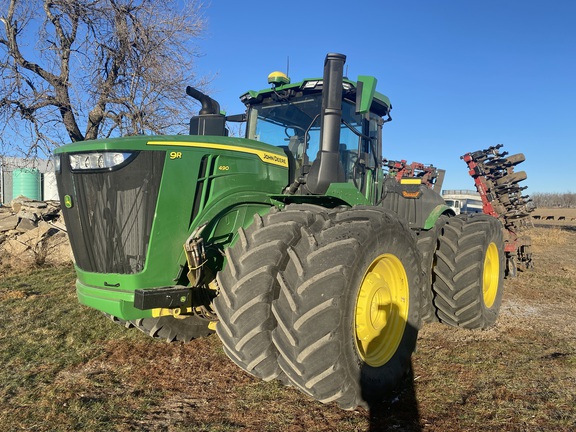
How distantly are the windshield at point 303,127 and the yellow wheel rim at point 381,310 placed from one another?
4.20 feet

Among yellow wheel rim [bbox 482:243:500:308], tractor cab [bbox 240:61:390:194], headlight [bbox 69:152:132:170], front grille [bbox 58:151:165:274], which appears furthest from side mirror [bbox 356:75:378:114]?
yellow wheel rim [bbox 482:243:500:308]

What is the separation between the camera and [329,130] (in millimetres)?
3852

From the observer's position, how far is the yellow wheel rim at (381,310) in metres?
3.46

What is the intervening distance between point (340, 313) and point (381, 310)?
2.97 feet

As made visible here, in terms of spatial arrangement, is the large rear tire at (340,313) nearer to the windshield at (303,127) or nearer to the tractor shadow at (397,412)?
the tractor shadow at (397,412)

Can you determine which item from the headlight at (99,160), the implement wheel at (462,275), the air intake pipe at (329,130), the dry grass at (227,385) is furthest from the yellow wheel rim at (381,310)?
the headlight at (99,160)

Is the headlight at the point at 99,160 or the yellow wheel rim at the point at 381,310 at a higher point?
the headlight at the point at 99,160

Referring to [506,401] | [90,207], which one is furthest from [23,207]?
[506,401]

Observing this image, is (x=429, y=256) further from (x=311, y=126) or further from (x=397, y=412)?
(x=397, y=412)

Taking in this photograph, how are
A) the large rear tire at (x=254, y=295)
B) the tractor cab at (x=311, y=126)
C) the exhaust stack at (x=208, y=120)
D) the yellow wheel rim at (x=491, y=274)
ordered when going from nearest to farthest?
1. the large rear tire at (x=254, y=295)
2. the tractor cab at (x=311, y=126)
3. the exhaust stack at (x=208, y=120)
4. the yellow wheel rim at (x=491, y=274)

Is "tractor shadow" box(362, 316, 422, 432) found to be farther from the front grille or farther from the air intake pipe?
the front grille

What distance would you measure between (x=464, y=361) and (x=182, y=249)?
109 inches

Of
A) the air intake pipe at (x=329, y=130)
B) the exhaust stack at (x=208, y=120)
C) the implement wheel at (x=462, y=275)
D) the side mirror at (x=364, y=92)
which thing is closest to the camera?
the air intake pipe at (x=329, y=130)

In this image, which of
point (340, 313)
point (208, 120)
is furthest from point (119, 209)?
point (340, 313)
